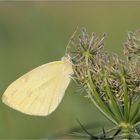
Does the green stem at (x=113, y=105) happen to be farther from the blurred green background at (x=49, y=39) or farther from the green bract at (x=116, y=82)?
the blurred green background at (x=49, y=39)

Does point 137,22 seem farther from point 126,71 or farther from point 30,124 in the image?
point 126,71

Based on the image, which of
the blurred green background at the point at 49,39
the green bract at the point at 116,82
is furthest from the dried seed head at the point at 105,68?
the blurred green background at the point at 49,39

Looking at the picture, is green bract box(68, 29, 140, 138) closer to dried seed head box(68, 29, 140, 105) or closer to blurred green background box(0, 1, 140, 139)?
dried seed head box(68, 29, 140, 105)

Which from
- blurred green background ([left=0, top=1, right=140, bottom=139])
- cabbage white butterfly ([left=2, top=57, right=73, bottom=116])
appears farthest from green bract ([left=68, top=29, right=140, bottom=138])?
cabbage white butterfly ([left=2, top=57, right=73, bottom=116])

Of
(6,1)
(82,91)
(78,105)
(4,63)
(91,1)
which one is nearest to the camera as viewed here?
(82,91)

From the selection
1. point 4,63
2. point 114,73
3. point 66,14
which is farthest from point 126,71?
point 66,14

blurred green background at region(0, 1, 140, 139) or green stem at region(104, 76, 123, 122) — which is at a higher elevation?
green stem at region(104, 76, 123, 122)

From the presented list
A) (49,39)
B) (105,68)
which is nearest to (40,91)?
(105,68)

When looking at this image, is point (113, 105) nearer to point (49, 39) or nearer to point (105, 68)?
point (105, 68)
